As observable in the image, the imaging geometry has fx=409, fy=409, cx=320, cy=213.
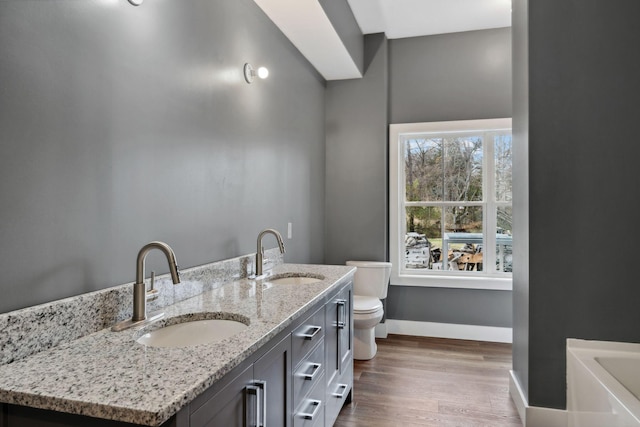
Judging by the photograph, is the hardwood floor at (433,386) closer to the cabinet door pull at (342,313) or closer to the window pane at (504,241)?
the cabinet door pull at (342,313)

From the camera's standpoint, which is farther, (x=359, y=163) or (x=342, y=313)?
(x=359, y=163)

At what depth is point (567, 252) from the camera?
228 centimetres

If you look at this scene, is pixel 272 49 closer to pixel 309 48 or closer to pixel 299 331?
pixel 309 48

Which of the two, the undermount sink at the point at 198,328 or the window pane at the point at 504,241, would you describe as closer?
the undermount sink at the point at 198,328

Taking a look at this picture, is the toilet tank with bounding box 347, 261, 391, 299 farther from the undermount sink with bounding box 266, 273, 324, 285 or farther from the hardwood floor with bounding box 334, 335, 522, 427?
the undermount sink with bounding box 266, 273, 324, 285

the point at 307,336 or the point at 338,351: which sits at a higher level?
the point at 307,336

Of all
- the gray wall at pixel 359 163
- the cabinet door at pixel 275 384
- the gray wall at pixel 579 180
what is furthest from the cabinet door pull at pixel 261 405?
the gray wall at pixel 359 163

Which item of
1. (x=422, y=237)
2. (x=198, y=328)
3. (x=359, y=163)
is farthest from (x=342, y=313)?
(x=422, y=237)

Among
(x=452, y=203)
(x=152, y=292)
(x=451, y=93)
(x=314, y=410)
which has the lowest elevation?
(x=314, y=410)

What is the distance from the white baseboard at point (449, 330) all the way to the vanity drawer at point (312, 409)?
2152mm

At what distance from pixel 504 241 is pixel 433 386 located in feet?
5.63

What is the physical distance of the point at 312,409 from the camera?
5.81 ft

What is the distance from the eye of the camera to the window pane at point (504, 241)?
3873 mm

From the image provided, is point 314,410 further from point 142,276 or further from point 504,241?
point 504,241
